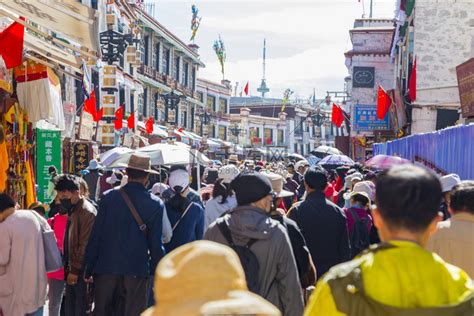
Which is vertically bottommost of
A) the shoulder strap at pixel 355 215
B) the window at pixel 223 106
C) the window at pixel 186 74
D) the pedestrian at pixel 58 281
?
the pedestrian at pixel 58 281

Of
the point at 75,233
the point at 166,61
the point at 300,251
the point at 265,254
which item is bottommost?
the point at 75,233

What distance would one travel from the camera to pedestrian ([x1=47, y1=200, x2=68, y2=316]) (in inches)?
291

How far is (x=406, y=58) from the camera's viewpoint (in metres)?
29.1

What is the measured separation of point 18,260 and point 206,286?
4.66 meters

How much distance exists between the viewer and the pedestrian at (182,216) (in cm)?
798

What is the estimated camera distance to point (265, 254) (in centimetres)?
487

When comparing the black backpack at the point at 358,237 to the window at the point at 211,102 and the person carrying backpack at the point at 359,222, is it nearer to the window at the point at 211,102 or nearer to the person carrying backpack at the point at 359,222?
the person carrying backpack at the point at 359,222

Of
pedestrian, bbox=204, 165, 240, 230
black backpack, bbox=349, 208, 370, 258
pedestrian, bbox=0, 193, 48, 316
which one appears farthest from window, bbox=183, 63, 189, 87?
pedestrian, bbox=0, 193, 48, 316

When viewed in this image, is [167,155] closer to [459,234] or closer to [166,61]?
[459,234]

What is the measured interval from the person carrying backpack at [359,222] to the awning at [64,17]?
3.83 metres

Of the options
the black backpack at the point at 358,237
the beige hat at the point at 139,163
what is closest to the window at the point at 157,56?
the black backpack at the point at 358,237

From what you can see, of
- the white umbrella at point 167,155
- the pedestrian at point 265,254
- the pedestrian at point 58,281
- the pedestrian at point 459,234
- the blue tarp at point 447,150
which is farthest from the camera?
the white umbrella at point 167,155

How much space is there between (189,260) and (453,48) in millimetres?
25011

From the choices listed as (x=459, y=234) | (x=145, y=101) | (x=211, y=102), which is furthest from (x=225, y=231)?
(x=211, y=102)
